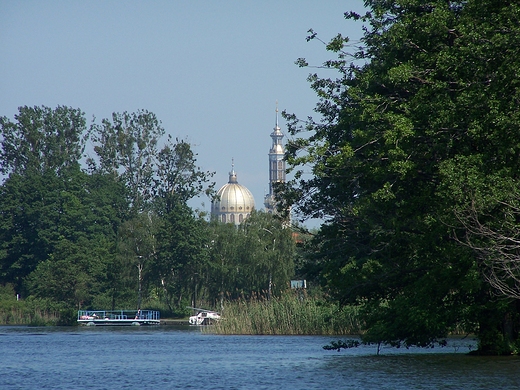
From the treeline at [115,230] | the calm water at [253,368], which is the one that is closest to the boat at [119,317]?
the treeline at [115,230]

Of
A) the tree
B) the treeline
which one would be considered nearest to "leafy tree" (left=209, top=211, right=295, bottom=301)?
the treeline

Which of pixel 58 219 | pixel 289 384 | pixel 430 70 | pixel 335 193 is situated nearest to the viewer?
pixel 289 384

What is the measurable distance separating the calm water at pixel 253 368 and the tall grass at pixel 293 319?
2168mm

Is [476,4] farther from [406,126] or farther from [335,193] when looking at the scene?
[335,193]

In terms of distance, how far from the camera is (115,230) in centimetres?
10206

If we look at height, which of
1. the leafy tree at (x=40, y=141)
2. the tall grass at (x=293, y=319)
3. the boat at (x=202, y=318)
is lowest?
the tall grass at (x=293, y=319)

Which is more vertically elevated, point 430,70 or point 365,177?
point 430,70

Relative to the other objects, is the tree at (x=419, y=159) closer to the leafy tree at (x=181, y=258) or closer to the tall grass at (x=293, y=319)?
the tall grass at (x=293, y=319)

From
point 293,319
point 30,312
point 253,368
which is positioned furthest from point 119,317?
point 253,368

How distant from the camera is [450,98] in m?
25.4

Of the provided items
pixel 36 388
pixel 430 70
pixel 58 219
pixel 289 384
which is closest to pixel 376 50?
pixel 430 70

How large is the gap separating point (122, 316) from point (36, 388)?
63.7 metres

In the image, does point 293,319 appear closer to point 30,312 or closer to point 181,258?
point 181,258

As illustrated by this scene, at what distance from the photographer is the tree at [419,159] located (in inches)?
947
